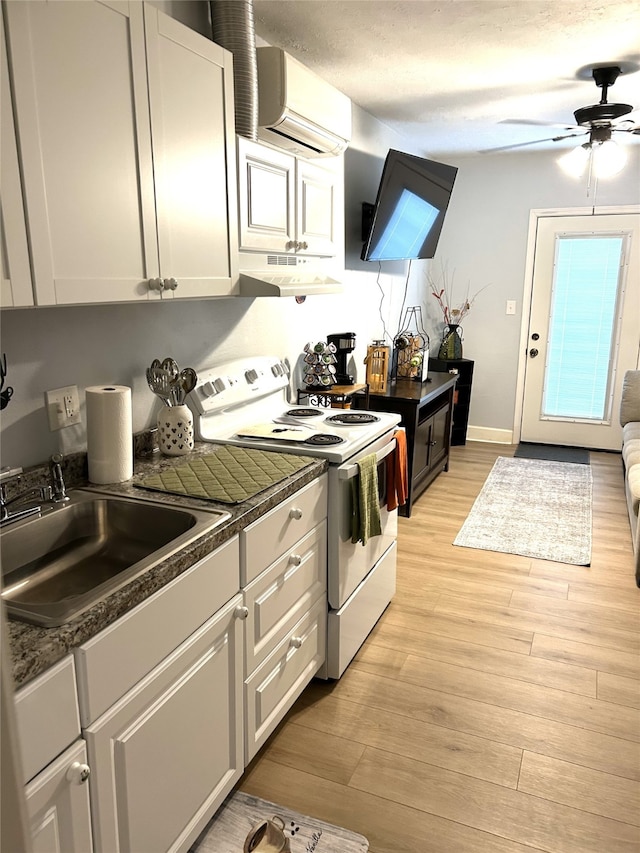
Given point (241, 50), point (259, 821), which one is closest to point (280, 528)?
point (259, 821)

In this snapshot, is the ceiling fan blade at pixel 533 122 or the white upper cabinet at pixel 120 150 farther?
the ceiling fan blade at pixel 533 122

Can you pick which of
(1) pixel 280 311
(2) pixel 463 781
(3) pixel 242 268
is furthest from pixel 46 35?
(2) pixel 463 781

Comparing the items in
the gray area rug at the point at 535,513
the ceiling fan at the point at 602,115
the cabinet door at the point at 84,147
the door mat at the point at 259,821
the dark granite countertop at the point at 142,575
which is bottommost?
the door mat at the point at 259,821

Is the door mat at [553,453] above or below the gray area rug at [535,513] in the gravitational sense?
above

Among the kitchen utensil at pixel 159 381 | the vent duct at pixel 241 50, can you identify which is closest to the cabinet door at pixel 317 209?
the vent duct at pixel 241 50

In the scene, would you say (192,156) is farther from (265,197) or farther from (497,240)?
(497,240)

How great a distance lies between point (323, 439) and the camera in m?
2.40

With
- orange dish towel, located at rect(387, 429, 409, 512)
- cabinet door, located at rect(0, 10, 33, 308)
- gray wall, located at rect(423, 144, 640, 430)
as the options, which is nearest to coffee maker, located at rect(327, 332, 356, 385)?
orange dish towel, located at rect(387, 429, 409, 512)

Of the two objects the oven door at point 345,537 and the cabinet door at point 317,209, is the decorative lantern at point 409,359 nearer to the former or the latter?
the cabinet door at point 317,209

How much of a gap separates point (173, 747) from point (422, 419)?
296 cm

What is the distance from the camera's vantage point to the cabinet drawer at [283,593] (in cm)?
183

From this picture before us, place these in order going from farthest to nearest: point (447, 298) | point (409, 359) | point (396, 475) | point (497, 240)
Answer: point (447, 298), point (497, 240), point (409, 359), point (396, 475)

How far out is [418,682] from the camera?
2453 millimetres

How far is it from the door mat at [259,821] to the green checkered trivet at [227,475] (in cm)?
91
